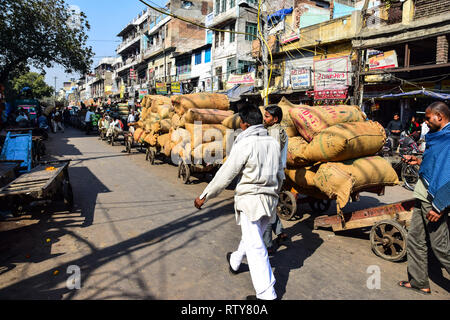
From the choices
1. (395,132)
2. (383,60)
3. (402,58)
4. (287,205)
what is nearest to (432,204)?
(287,205)

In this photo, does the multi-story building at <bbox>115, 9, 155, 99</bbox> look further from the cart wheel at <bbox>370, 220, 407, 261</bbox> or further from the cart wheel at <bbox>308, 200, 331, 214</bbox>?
the cart wheel at <bbox>370, 220, 407, 261</bbox>

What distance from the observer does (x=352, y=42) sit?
16.2 metres

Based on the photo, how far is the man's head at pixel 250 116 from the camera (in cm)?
318

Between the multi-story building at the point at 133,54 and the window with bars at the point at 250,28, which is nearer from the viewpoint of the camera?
the window with bars at the point at 250,28

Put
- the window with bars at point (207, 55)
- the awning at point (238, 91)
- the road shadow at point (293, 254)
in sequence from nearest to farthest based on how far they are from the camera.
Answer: the road shadow at point (293, 254)
the awning at point (238, 91)
the window with bars at point (207, 55)

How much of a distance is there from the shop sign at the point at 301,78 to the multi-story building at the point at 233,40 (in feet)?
23.4

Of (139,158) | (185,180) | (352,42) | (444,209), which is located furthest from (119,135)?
(444,209)

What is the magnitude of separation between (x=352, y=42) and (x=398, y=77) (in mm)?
2934

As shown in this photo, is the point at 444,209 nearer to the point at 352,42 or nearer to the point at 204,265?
the point at 204,265

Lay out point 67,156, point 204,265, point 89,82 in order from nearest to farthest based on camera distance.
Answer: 1. point 204,265
2. point 67,156
3. point 89,82

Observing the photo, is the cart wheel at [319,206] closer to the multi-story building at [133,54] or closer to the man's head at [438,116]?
the man's head at [438,116]

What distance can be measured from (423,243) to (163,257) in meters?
2.95

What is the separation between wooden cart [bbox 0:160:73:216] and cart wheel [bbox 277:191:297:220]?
149 inches

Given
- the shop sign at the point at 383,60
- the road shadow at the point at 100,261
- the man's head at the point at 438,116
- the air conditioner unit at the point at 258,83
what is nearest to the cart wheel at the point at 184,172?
the road shadow at the point at 100,261
